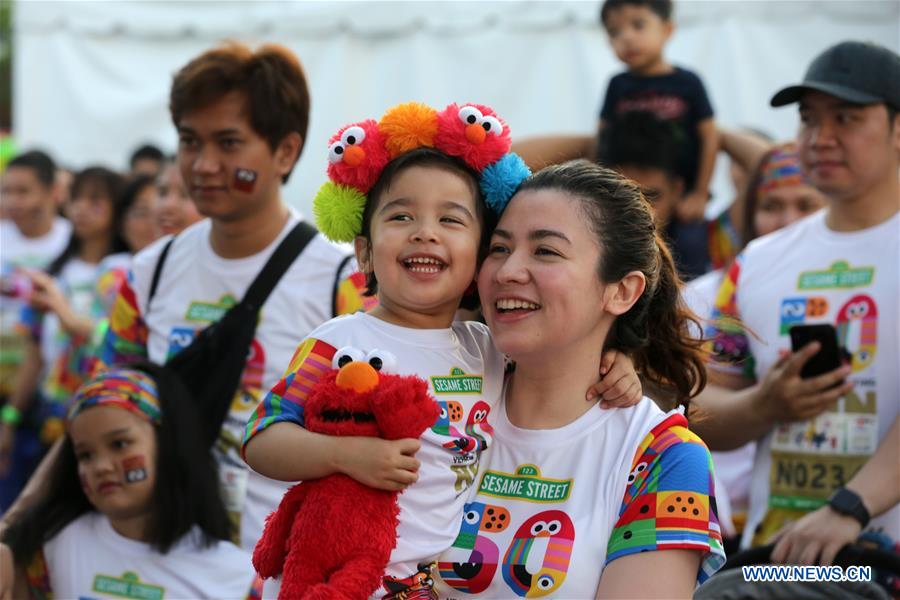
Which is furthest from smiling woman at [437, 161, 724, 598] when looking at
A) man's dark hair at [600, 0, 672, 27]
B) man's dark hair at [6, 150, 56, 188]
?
man's dark hair at [6, 150, 56, 188]

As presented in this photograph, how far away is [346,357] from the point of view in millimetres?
2541

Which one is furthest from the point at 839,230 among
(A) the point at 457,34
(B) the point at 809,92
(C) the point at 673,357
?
(A) the point at 457,34

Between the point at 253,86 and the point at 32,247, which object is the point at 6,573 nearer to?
the point at 253,86

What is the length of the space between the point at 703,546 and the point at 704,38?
6.81m

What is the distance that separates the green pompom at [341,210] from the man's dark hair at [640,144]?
253 cm

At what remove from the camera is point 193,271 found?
3.99 m

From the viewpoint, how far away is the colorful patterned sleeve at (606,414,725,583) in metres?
2.41

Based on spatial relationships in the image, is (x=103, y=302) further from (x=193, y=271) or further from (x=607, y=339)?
(x=607, y=339)

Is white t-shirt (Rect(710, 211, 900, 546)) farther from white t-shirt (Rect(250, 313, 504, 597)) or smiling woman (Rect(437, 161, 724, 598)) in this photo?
white t-shirt (Rect(250, 313, 504, 597))

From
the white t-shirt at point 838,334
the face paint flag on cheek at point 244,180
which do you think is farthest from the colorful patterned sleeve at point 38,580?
the white t-shirt at point 838,334

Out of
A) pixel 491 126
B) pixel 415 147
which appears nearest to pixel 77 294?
pixel 415 147

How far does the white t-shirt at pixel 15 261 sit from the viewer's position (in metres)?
7.45

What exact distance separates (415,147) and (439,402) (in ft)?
2.19

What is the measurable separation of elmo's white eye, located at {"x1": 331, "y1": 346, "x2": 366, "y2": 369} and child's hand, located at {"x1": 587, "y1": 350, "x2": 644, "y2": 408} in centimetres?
59
